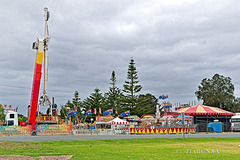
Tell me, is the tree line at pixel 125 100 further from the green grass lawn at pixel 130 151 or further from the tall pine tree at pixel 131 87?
the green grass lawn at pixel 130 151

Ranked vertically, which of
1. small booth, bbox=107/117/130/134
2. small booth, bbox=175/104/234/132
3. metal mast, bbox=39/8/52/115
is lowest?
small booth, bbox=107/117/130/134

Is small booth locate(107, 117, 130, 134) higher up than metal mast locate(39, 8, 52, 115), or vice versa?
metal mast locate(39, 8, 52, 115)

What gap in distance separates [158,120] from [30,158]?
36.2 metres

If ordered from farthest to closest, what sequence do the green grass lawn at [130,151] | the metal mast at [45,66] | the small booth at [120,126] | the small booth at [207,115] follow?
the small booth at [207,115] → the metal mast at [45,66] → the small booth at [120,126] → the green grass lawn at [130,151]

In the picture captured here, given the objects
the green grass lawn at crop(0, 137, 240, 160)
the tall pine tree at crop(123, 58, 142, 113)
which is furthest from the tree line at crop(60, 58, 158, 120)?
the green grass lawn at crop(0, 137, 240, 160)

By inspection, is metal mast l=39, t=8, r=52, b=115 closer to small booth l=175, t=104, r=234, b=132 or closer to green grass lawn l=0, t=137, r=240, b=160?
small booth l=175, t=104, r=234, b=132

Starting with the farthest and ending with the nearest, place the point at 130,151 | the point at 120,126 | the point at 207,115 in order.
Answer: the point at 207,115
the point at 120,126
the point at 130,151

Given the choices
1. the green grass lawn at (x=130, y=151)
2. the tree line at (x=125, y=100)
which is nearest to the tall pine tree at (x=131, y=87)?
the tree line at (x=125, y=100)

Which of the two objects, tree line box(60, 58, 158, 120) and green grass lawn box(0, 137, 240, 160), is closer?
green grass lawn box(0, 137, 240, 160)

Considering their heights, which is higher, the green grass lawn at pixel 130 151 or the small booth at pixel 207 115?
the small booth at pixel 207 115

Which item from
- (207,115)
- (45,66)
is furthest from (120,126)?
(207,115)

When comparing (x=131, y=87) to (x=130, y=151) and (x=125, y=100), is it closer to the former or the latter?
(x=125, y=100)

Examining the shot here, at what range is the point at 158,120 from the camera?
4697 centimetres

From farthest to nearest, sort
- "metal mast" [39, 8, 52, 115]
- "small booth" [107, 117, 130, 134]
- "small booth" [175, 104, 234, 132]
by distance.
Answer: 1. "small booth" [175, 104, 234, 132]
2. "metal mast" [39, 8, 52, 115]
3. "small booth" [107, 117, 130, 134]
